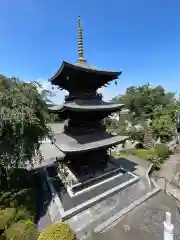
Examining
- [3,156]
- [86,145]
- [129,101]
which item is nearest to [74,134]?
[86,145]

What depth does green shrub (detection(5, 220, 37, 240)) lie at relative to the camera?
239 inches

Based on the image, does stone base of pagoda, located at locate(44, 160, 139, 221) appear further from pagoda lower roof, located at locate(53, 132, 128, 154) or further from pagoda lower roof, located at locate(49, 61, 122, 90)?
pagoda lower roof, located at locate(49, 61, 122, 90)

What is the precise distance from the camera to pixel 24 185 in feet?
32.1

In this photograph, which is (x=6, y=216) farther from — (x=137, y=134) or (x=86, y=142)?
(x=137, y=134)

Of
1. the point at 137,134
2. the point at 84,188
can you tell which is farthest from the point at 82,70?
the point at 137,134

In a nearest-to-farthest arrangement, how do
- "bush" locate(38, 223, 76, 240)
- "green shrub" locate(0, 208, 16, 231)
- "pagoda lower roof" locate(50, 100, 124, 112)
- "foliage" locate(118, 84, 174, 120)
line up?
"bush" locate(38, 223, 76, 240) → "green shrub" locate(0, 208, 16, 231) → "pagoda lower roof" locate(50, 100, 124, 112) → "foliage" locate(118, 84, 174, 120)

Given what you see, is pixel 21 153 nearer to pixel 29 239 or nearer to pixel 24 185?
pixel 24 185

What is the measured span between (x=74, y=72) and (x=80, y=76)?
70 cm

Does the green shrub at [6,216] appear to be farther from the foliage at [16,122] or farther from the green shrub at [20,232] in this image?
the foliage at [16,122]

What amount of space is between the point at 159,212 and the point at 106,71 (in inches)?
405

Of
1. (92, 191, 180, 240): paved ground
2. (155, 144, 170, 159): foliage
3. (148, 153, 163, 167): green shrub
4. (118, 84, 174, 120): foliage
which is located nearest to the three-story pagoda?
(92, 191, 180, 240): paved ground

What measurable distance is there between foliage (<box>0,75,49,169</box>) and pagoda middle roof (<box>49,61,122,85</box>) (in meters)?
2.64

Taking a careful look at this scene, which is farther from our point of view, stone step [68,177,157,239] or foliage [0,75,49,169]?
stone step [68,177,157,239]

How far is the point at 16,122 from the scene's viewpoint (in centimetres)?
768
